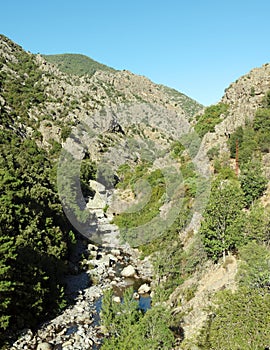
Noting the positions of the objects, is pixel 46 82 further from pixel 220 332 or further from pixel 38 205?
pixel 220 332

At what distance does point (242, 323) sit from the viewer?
14633 mm

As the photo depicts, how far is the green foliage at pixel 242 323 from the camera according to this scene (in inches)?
564

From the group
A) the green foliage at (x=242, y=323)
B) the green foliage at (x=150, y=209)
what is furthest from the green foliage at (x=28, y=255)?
the green foliage at (x=242, y=323)

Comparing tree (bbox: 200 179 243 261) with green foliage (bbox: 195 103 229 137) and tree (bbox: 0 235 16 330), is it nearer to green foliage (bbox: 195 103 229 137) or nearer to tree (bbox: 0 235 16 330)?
tree (bbox: 0 235 16 330)

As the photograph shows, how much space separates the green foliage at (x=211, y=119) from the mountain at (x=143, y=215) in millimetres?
465

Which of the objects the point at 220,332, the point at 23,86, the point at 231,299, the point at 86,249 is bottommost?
the point at 86,249

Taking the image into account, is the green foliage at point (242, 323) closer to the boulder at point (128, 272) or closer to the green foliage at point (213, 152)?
the boulder at point (128, 272)

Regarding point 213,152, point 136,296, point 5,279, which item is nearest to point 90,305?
point 136,296

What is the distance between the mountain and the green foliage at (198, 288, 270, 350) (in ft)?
0.17

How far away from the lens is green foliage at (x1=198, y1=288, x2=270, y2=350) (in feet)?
47.0

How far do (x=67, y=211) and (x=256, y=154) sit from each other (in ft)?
97.2

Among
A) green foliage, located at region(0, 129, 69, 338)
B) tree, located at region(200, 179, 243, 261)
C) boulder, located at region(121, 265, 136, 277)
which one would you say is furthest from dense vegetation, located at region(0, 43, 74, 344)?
tree, located at region(200, 179, 243, 261)

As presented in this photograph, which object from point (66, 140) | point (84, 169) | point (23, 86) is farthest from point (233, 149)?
point (23, 86)

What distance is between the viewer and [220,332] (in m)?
15.0
